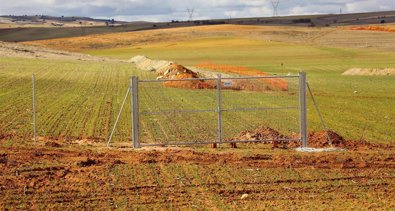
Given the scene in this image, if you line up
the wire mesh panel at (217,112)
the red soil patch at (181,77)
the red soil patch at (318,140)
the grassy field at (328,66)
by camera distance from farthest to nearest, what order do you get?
the red soil patch at (181,77) < the grassy field at (328,66) < the wire mesh panel at (217,112) < the red soil patch at (318,140)

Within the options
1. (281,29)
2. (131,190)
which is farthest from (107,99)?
(281,29)

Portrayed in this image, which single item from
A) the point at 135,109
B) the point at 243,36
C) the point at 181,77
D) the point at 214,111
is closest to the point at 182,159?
the point at 135,109

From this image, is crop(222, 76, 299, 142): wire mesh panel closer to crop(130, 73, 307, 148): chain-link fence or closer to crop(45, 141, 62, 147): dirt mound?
crop(130, 73, 307, 148): chain-link fence

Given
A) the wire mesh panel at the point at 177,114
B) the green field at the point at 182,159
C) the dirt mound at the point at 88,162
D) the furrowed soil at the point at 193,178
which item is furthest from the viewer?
the wire mesh panel at the point at 177,114

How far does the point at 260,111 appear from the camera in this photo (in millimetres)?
33031

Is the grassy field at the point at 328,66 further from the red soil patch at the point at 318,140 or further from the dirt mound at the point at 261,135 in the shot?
the dirt mound at the point at 261,135

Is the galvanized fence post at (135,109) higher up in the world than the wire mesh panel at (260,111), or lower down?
higher up

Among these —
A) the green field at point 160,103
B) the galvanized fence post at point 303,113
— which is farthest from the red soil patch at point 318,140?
the green field at point 160,103

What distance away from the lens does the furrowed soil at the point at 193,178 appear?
14.1 metres

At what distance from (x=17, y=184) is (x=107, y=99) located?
2366 cm

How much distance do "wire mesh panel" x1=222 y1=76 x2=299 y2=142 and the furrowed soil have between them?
183cm

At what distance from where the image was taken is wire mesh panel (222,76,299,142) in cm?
2291

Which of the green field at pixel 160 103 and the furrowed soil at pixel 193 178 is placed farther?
the green field at pixel 160 103

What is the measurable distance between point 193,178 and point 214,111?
6.05m
